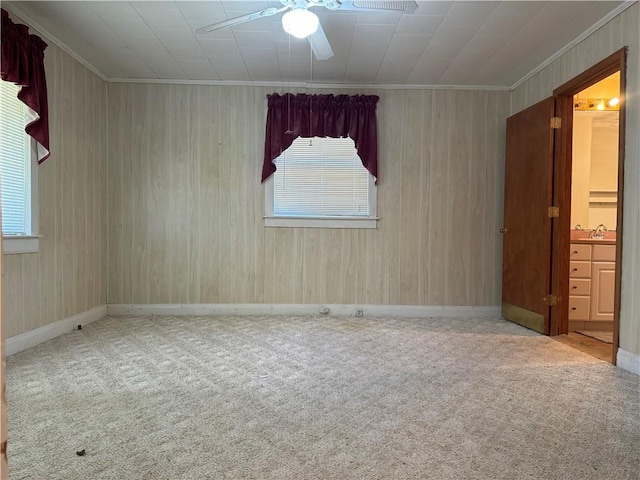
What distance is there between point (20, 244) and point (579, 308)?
4901mm

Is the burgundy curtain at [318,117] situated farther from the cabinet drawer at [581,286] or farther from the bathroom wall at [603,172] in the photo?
the bathroom wall at [603,172]

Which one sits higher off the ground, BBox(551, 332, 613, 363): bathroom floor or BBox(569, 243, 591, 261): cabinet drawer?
BBox(569, 243, 591, 261): cabinet drawer

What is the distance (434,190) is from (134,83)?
11.1 feet

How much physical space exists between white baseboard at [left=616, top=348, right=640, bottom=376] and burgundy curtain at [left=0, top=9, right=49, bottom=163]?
4.46m

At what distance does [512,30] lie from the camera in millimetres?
3008

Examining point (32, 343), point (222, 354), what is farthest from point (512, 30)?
point (32, 343)

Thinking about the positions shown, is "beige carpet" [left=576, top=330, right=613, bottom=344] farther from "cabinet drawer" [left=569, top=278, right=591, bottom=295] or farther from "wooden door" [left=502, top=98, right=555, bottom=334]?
"wooden door" [left=502, top=98, right=555, bottom=334]

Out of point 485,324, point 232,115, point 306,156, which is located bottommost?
point 485,324

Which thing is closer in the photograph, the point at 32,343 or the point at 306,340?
the point at 32,343

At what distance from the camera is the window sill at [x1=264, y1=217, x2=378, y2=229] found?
419 centimetres

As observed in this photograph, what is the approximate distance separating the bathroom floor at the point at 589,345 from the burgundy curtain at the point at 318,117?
2.61 metres

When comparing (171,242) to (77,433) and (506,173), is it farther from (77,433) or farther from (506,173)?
(506,173)

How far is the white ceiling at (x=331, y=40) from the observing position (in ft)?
9.08

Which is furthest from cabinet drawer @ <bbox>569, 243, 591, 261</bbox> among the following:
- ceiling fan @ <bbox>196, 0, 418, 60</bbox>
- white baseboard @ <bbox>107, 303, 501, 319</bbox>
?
ceiling fan @ <bbox>196, 0, 418, 60</bbox>
